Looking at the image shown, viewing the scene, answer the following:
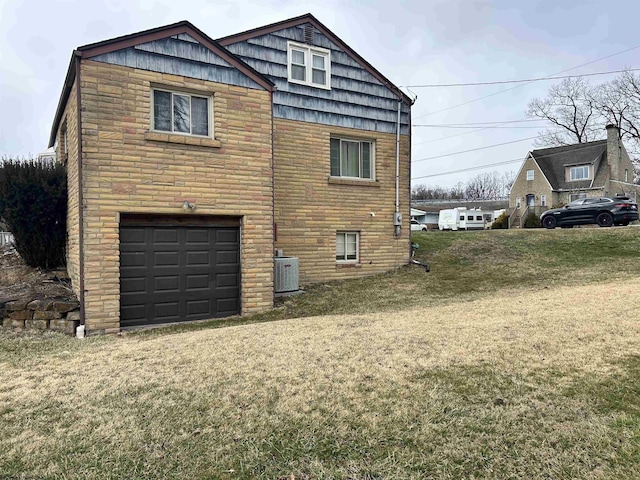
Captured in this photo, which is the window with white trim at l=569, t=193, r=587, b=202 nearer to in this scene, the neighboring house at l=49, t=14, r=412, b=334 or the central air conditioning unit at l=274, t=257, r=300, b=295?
the neighboring house at l=49, t=14, r=412, b=334

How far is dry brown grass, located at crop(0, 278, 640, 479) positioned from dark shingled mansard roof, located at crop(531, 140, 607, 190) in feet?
120

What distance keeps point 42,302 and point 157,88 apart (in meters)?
4.77

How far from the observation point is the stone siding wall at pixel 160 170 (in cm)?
823

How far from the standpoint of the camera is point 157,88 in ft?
29.8

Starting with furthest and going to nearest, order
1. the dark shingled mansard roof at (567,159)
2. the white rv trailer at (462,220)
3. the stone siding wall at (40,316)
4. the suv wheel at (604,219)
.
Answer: the white rv trailer at (462,220) → the dark shingled mansard roof at (567,159) → the suv wheel at (604,219) → the stone siding wall at (40,316)

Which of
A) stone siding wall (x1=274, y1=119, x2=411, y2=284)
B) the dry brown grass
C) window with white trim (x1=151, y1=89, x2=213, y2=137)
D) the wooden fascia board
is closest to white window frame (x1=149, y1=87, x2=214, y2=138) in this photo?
window with white trim (x1=151, y1=89, x2=213, y2=137)

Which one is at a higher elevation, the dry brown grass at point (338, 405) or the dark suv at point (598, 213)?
the dark suv at point (598, 213)

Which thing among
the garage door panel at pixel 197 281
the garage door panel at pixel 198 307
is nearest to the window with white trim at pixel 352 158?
the garage door panel at pixel 197 281

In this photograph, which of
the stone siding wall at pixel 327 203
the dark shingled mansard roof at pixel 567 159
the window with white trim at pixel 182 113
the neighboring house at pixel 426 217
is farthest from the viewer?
the neighboring house at pixel 426 217

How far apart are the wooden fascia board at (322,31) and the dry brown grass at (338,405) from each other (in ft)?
28.3

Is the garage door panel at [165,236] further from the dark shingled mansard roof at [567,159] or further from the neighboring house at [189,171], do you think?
the dark shingled mansard roof at [567,159]

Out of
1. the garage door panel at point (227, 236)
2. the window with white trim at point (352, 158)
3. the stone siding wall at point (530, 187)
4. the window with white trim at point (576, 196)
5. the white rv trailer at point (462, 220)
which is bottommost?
the garage door panel at point (227, 236)

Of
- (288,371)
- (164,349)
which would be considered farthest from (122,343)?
(288,371)

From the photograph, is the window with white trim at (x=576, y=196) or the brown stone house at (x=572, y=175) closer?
the brown stone house at (x=572, y=175)
